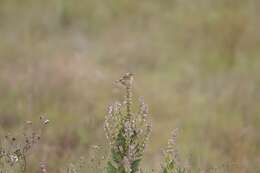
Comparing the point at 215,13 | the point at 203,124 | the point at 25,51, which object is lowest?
the point at 203,124

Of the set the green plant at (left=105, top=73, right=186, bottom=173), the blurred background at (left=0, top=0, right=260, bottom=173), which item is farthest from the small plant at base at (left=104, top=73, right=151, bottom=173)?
the blurred background at (left=0, top=0, right=260, bottom=173)

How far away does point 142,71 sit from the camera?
24.8ft

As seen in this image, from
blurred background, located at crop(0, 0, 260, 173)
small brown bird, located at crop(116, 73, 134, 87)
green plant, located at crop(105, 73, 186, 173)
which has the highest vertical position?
blurred background, located at crop(0, 0, 260, 173)

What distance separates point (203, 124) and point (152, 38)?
1802 millimetres

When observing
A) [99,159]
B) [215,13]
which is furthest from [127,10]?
[99,159]

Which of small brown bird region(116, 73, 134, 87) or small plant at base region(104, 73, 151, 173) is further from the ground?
small brown bird region(116, 73, 134, 87)

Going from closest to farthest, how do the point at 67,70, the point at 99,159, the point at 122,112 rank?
1. the point at 122,112
2. the point at 99,159
3. the point at 67,70

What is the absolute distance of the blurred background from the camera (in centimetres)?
620

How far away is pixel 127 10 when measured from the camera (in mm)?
8516

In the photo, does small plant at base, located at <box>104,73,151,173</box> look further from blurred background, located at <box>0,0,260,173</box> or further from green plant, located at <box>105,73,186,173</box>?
blurred background, located at <box>0,0,260,173</box>

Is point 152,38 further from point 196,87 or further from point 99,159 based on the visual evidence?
point 99,159

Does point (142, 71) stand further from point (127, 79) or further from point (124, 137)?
point (124, 137)

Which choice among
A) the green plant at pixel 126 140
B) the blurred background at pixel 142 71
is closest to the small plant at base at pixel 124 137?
the green plant at pixel 126 140

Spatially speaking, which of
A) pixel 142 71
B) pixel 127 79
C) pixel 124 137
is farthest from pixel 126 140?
pixel 142 71
